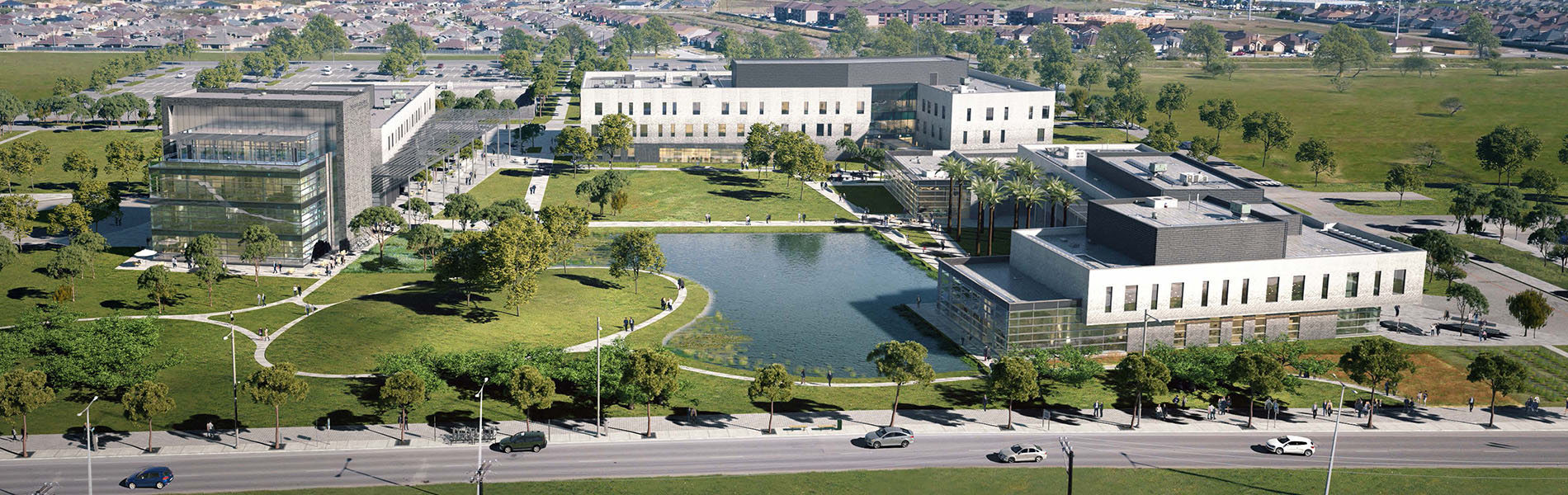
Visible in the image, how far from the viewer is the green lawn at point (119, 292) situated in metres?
115

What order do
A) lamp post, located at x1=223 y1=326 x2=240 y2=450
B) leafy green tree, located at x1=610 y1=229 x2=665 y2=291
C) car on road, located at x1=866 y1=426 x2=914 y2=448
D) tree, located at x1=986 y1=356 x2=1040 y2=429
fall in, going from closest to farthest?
lamp post, located at x1=223 y1=326 x2=240 y2=450 < car on road, located at x1=866 y1=426 x2=914 y2=448 < tree, located at x1=986 y1=356 x2=1040 y2=429 < leafy green tree, located at x1=610 y1=229 x2=665 y2=291

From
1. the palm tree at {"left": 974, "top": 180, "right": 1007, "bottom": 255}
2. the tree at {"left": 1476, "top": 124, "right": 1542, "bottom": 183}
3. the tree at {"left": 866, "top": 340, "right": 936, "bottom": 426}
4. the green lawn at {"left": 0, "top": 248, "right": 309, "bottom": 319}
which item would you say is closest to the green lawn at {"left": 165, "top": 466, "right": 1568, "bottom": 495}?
the tree at {"left": 866, "top": 340, "right": 936, "bottom": 426}

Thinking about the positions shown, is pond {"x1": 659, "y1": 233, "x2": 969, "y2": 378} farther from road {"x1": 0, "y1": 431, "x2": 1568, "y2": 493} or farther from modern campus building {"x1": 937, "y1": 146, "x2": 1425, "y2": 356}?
road {"x1": 0, "y1": 431, "x2": 1568, "y2": 493}

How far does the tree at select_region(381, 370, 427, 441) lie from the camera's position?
85.1m

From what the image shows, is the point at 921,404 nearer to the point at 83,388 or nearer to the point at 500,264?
the point at 500,264

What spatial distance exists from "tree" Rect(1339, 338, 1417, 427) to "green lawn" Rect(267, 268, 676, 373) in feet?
198

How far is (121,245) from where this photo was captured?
138625mm

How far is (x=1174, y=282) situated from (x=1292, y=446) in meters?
24.9

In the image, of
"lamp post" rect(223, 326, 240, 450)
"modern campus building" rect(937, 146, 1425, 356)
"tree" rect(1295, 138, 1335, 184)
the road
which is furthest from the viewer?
"tree" rect(1295, 138, 1335, 184)

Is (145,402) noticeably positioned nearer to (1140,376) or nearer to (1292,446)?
(1140,376)

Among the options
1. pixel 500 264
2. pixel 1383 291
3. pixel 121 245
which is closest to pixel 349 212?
pixel 121 245

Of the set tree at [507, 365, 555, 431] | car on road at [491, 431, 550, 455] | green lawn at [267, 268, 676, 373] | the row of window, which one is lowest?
car on road at [491, 431, 550, 455]

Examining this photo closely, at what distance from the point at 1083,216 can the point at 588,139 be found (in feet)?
270

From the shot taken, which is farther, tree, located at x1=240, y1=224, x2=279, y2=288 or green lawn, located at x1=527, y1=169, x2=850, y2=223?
green lawn, located at x1=527, y1=169, x2=850, y2=223
